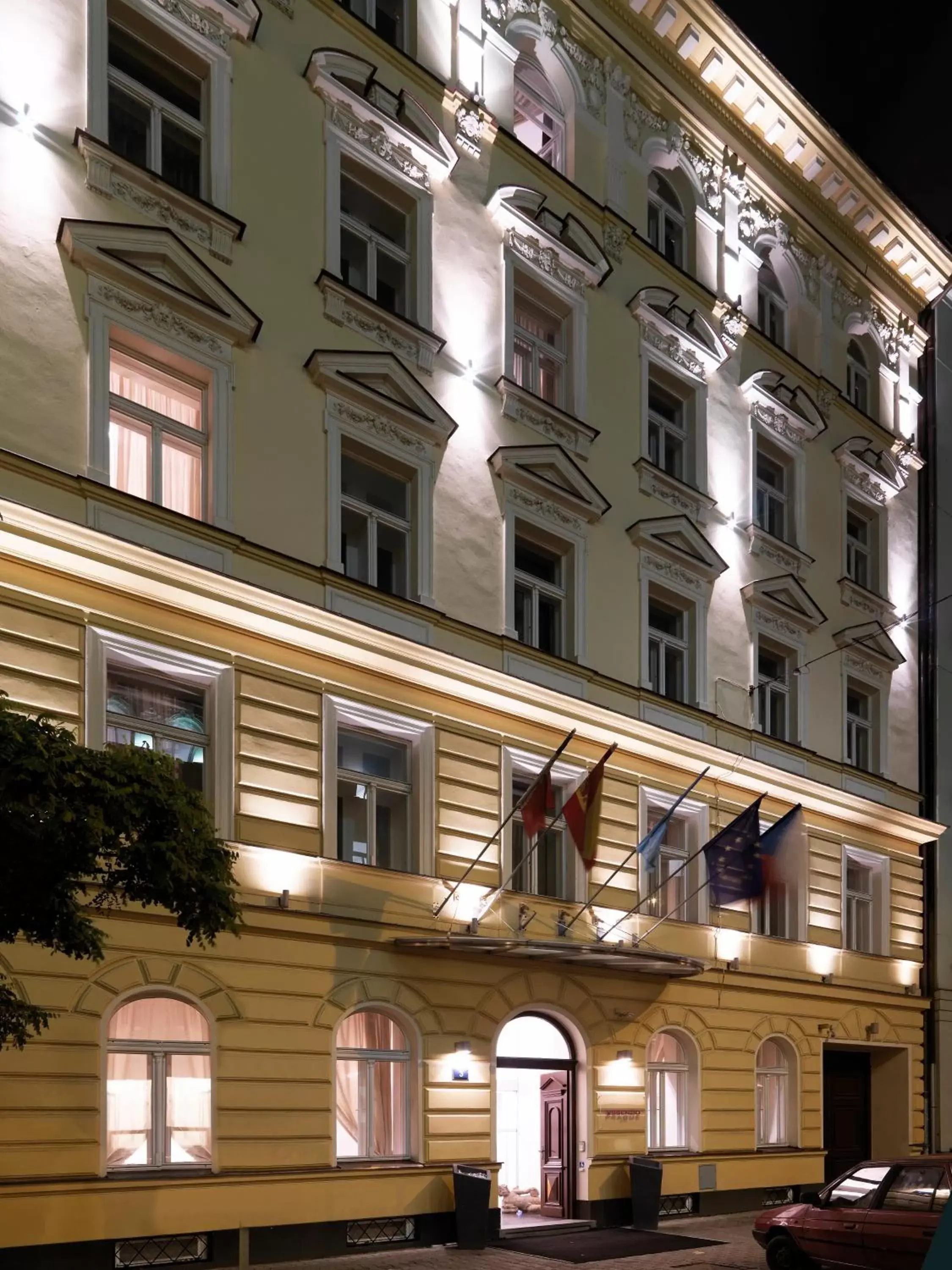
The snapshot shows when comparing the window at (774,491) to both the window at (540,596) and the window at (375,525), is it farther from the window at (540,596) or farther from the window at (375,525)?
the window at (375,525)

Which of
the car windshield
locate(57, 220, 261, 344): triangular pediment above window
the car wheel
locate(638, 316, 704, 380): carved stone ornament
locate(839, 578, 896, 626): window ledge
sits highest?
locate(638, 316, 704, 380): carved stone ornament

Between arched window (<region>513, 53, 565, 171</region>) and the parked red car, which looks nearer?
the parked red car

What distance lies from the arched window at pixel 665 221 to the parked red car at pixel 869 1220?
1547 cm

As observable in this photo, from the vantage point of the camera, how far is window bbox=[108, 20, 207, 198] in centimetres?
1723

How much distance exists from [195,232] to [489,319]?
527 cm

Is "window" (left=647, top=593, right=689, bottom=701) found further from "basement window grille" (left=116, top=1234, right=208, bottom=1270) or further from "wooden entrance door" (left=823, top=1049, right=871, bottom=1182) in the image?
"basement window grille" (left=116, top=1234, right=208, bottom=1270)

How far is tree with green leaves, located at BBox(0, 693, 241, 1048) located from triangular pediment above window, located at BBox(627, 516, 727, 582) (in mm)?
13905

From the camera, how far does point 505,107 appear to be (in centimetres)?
2228

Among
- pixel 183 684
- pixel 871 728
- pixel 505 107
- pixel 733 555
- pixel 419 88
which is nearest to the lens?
pixel 183 684

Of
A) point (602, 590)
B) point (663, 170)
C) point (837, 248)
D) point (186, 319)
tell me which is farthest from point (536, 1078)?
point (837, 248)

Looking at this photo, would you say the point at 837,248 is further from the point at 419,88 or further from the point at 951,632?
the point at 419,88

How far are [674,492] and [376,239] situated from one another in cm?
701

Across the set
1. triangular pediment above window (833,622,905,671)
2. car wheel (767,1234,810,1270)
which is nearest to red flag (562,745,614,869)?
car wheel (767,1234,810,1270)

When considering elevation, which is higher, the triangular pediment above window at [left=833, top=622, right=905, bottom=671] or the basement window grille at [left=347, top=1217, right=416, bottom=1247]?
the triangular pediment above window at [left=833, top=622, right=905, bottom=671]
